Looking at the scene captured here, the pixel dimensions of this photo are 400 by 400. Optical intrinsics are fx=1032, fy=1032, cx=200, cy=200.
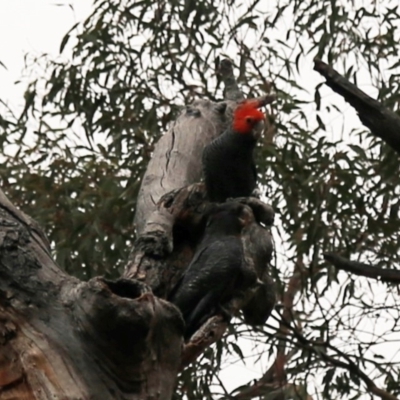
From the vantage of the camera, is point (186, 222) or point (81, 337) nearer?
point (81, 337)

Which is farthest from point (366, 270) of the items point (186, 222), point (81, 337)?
point (81, 337)

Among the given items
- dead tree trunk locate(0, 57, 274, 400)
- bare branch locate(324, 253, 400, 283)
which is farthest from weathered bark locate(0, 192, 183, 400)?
bare branch locate(324, 253, 400, 283)

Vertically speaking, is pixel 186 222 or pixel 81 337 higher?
pixel 186 222

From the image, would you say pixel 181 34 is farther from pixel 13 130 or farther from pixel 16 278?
pixel 16 278

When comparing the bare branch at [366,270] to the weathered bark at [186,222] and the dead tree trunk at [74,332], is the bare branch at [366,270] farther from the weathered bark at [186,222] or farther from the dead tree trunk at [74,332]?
the dead tree trunk at [74,332]

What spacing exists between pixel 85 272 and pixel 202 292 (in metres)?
1.89

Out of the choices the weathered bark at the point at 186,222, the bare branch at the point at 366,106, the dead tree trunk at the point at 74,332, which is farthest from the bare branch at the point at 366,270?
the dead tree trunk at the point at 74,332

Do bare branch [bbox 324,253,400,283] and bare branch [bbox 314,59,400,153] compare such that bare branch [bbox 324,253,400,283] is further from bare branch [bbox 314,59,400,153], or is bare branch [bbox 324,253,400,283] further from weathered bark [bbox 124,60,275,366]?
bare branch [bbox 314,59,400,153]

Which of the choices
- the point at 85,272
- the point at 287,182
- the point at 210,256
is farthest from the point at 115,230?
the point at 210,256

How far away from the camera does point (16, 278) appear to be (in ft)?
5.04

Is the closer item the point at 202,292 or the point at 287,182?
the point at 202,292

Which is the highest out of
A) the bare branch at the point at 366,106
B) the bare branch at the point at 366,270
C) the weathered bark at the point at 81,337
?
the bare branch at the point at 366,106

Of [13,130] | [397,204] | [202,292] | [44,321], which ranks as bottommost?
[44,321]

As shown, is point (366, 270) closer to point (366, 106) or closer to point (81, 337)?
point (366, 106)
